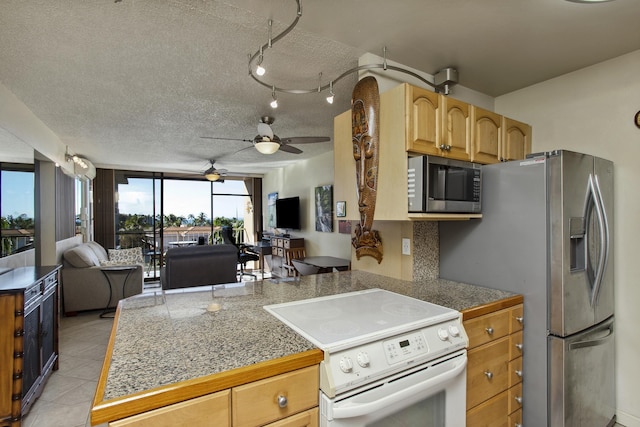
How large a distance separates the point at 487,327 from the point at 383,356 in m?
0.82

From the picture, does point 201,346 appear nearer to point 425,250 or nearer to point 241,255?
point 425,250

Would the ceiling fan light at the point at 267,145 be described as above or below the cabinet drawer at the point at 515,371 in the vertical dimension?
above

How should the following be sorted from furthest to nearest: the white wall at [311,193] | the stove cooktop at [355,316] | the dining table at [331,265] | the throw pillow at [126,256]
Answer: the throw pillow at [126,256] → the white wall at [311,193] → the dining table at [331,265] → the stove cooktop at [355,316]

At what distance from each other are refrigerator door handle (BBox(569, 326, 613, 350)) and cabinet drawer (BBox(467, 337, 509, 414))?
37 centimetres

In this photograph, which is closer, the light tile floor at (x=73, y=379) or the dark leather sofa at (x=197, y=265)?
the light tile floor at (x=73, y=379)

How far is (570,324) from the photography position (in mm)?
1782

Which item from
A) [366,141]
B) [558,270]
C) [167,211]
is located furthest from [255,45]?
[167,211]

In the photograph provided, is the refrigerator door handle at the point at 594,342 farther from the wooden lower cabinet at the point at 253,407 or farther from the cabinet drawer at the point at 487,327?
the wooden lower cabinet at the point at 253,407

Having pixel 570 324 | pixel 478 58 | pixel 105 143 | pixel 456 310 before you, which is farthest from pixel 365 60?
pixel 105 143

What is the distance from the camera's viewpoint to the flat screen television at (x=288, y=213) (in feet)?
21.9

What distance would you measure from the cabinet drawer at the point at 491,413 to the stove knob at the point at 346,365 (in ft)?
3.03

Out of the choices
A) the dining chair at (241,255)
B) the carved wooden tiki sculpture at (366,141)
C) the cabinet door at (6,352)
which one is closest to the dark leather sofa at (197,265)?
the cabinet door at (6,352)

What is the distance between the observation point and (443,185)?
6.17 ft

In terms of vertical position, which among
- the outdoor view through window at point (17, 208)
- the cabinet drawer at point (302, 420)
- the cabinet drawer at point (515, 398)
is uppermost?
the outdoor view through window at point (17, 208)
